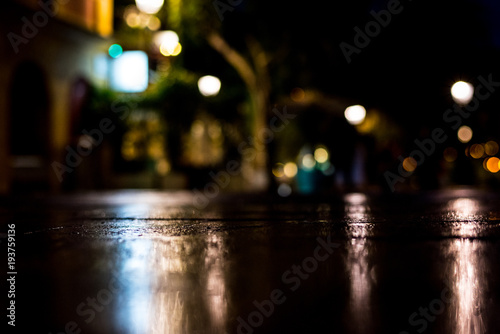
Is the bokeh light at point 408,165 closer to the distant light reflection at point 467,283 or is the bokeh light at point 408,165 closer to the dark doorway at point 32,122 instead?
the dark doorway at point 32,122

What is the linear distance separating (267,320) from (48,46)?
20992mm

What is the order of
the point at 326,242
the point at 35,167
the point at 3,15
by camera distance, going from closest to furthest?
the point at 326,242
the point at 3,15
the point at 35,167

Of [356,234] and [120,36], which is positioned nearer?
[356,234]

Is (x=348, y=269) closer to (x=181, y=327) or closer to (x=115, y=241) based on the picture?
(x=181, y=327)

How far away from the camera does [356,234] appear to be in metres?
7.00

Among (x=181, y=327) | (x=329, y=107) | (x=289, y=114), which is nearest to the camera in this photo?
(x=181, y=327)

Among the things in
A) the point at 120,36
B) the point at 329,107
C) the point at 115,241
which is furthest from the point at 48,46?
the point at 115,241

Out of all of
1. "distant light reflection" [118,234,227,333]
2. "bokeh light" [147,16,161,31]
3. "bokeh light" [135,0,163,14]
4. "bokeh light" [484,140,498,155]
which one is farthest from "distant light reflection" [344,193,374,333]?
"bokeh light" [484,140,498,155]

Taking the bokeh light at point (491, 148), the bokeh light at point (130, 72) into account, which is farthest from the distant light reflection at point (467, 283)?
the bokeh light at point (491, 148)

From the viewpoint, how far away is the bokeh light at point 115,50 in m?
27.3

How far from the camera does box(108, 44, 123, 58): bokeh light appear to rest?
89.5ft

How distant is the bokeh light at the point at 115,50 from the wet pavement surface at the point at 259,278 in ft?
66.1

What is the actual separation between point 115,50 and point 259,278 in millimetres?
23908

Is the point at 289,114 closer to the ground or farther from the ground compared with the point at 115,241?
farther from the ground
